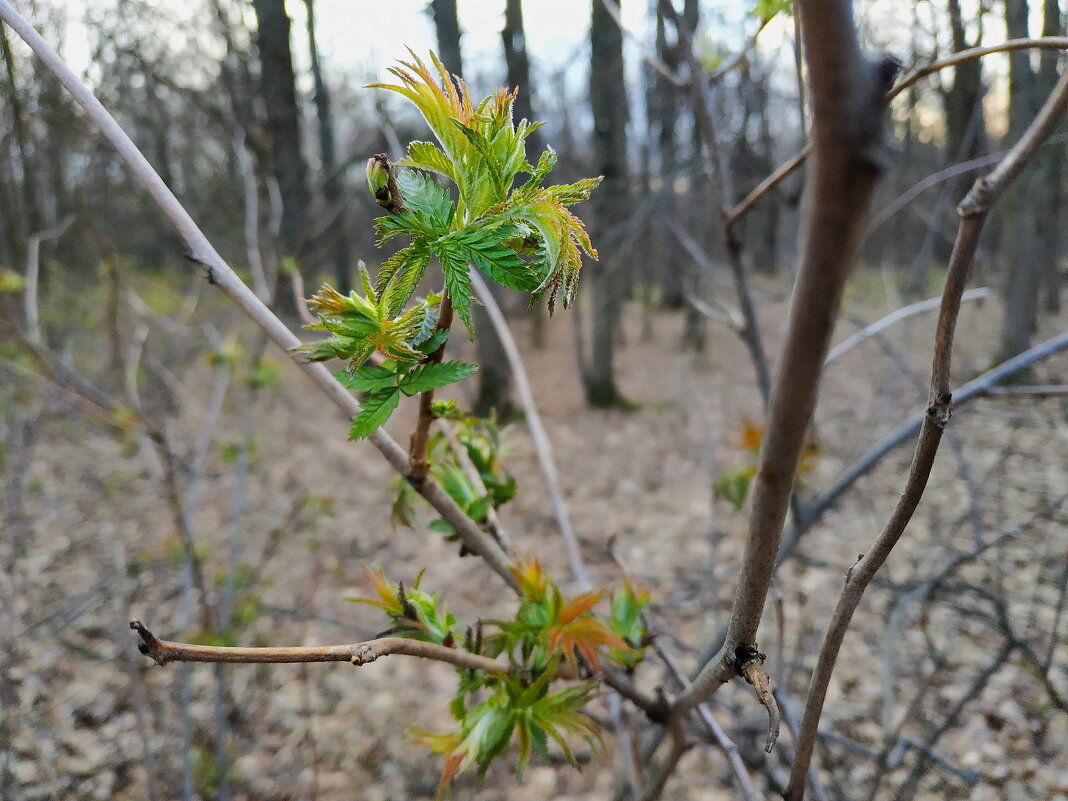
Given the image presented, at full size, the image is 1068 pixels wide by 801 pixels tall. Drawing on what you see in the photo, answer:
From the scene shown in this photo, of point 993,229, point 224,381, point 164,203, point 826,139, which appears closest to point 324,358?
point 164,203

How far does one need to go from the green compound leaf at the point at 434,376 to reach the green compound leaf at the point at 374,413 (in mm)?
16

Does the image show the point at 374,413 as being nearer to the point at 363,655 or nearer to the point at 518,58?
the point at 363,655

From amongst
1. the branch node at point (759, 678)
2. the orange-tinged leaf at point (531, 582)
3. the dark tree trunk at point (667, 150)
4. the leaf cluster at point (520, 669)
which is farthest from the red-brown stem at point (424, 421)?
the dark tree trunk at point (667, 150)

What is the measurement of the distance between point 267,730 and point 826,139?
139 inches

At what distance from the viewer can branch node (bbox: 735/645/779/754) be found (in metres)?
0.61

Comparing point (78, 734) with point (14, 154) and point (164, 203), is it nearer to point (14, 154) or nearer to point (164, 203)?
point (164, 203)

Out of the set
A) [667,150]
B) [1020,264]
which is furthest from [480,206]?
[667,150]

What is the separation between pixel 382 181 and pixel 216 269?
34cm

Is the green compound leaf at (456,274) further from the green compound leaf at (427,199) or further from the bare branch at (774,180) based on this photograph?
the bare branch at (774,180)

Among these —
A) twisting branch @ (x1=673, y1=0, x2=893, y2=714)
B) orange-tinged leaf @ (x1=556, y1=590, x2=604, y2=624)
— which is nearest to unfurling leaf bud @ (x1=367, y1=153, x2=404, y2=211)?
twisting branch @ (x1=673, y1=0, x2=893, y2=714)

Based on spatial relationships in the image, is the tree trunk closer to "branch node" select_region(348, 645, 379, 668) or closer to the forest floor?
the forest floor

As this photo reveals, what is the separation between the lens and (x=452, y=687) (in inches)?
134

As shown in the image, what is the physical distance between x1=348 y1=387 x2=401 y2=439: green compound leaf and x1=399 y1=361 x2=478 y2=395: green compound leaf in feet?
0.05

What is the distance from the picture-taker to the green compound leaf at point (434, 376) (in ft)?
2.11
